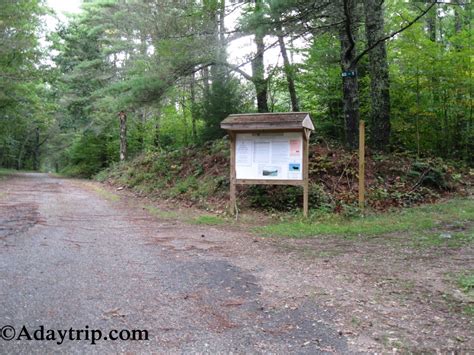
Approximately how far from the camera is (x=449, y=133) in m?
12.6

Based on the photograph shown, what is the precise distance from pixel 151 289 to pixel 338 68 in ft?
37.4

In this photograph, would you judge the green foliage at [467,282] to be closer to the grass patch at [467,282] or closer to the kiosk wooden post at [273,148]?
the grass patch at [467,282]

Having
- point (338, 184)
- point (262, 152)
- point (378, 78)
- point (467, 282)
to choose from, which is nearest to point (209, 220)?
point (262, 152)

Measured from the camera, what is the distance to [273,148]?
28.5 feet

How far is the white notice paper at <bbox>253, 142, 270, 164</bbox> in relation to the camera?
28.6 feet

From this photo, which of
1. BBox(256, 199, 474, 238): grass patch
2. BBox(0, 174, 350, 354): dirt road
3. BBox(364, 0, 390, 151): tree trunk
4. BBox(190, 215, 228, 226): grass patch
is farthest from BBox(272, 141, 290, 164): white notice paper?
BBox(364, 0, 390, 151): tree trunk

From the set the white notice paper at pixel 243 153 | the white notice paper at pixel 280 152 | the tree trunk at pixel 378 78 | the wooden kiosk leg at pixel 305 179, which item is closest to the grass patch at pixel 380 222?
the wooden kiosk leg at pixel 305 179

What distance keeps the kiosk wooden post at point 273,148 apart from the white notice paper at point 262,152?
0.07ft

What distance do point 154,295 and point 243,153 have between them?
17.9 ft

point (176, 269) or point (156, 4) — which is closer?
point (176, 269)

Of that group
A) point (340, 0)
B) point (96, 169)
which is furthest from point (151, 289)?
point (96, 169)

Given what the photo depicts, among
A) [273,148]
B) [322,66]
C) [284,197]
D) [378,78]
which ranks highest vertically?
[322,66]

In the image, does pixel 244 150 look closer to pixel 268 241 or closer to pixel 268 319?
pixel 268 241

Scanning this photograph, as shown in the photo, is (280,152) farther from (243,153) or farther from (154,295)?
(154,295)
